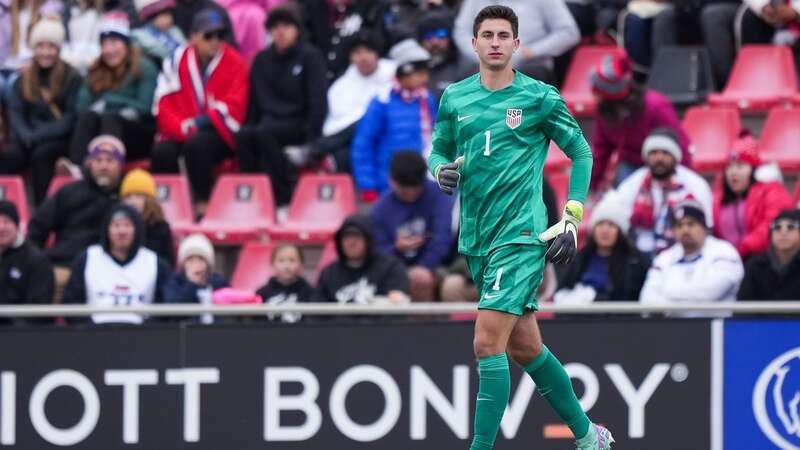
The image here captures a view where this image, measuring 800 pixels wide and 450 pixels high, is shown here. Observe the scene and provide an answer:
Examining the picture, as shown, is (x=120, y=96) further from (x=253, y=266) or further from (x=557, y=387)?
(x=557, y=387)

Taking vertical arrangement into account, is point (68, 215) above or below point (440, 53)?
below

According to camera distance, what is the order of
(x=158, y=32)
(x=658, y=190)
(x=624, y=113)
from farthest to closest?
1. (x=158, y=32)
2. (x=624, y=113)
3. (x=658, y=190)

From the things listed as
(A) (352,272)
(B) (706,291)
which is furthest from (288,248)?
(B) (706,291)

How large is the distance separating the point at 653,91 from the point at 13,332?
17.7 ft

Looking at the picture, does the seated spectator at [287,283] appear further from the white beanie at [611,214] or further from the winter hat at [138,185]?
the white beanie at [611,214]

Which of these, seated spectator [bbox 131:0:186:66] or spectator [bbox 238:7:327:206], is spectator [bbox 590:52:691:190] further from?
seated spectator [bbox 131:0:186:66]

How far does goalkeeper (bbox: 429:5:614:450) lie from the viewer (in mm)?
7859

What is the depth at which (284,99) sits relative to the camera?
13594 mm

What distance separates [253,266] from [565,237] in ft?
18.1

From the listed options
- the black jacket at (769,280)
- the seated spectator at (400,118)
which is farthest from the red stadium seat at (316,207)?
the black jacket at (769,280)

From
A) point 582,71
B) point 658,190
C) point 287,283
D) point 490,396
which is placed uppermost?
point 582,71

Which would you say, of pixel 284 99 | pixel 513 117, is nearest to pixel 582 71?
pixel 284 99

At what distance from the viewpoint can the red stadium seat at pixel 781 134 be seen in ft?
42.9

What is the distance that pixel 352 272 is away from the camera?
11148 mm
